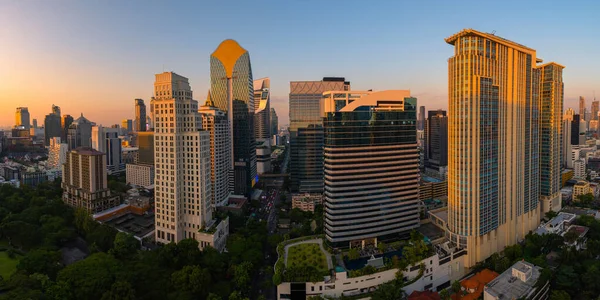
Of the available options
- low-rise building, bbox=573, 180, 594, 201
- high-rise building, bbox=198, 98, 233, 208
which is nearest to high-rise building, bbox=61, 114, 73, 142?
high-rise building, bbox=198, 98, 233, 208

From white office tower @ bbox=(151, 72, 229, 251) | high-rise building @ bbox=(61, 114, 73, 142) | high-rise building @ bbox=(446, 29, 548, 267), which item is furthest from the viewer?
high-rise building @ bbox=(61, 114, 73, 142)

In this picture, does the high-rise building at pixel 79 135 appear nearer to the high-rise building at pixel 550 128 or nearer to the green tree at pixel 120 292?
the green tree at pixel 120 292

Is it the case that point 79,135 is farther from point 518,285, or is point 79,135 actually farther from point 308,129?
point 518,285

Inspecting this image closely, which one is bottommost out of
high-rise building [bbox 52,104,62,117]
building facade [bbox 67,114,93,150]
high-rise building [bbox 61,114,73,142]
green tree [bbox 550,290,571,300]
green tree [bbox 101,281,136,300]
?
green tree [bbox 550,290,571,300]

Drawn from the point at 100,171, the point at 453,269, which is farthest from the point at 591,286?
the point at 100,171

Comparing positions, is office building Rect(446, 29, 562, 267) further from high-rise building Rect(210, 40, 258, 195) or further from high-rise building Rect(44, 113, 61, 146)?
high-rise building Rect(44, 113, 61, 146)

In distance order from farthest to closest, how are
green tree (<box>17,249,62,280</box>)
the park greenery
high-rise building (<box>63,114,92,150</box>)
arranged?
high-rise building (<box>63,114,92,150</box>), green tree (<box>17,249,62,280</box>), the park greenery

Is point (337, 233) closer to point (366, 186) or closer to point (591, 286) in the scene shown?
point (366, 186)


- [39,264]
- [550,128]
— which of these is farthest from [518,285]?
[39,264]
